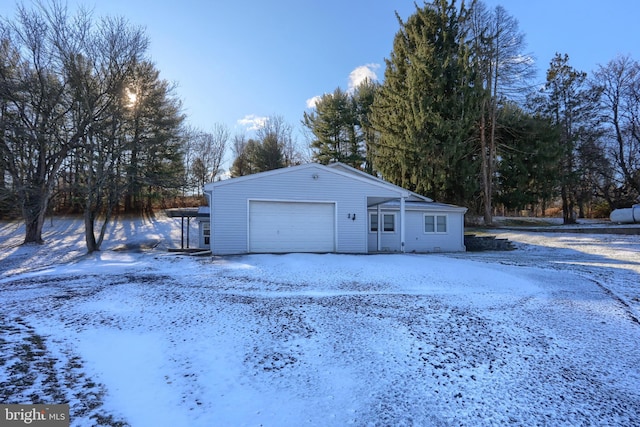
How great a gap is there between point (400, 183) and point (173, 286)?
64.5 feet

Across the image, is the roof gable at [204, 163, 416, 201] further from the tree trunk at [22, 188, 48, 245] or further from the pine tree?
the pine tree

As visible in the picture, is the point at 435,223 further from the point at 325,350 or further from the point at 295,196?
the point at 325,350

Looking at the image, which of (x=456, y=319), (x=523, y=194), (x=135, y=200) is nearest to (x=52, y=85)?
(x=135, y=200)

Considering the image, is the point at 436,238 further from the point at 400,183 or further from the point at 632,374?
the point at 632,374

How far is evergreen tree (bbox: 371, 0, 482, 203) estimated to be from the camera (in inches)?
844

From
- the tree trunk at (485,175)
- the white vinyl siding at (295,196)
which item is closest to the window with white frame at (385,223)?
the white vinyl siding at (295,196)

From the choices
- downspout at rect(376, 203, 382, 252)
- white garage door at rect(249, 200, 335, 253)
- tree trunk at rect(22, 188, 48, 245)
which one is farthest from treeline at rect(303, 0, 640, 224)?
tree trunk at rect(22, 188, 48, 245)

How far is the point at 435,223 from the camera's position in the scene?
1627 centimetres

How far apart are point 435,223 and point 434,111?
31.5 ft

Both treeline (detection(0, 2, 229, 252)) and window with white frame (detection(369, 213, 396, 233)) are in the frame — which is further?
window with white frame (detection(369, 213, 396, 233))

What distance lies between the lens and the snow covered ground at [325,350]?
255 cm
